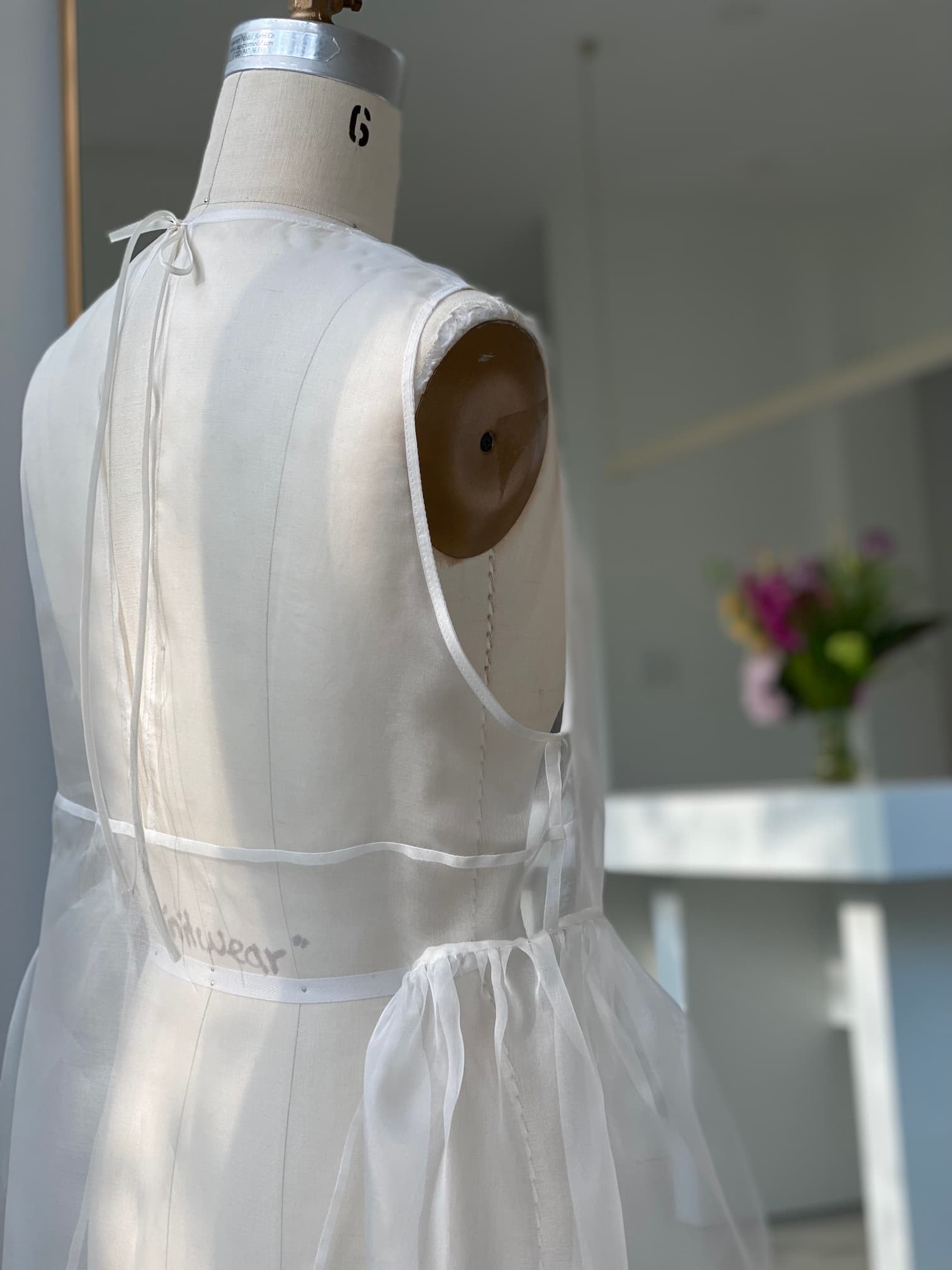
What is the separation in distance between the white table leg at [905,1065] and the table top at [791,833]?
77mm

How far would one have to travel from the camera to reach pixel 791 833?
1776mm

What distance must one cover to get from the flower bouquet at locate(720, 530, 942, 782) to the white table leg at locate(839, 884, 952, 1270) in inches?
29.8

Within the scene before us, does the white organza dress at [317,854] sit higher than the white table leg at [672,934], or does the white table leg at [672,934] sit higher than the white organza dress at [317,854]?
the white organza dress at [317,854]

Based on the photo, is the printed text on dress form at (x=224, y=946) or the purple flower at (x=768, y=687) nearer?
the printed text on dress form at (x=224, y=946)

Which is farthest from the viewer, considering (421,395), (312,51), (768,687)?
(768,687)

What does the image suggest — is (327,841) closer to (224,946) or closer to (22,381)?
(224,946)

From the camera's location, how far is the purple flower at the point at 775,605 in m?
2.61

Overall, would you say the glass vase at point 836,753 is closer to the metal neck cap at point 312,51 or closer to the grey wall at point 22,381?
the grey wall at point 22,381

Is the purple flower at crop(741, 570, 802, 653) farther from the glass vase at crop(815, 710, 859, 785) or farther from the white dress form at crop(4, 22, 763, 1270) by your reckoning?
the white dress form at crop(4, 22, 763, 1270)

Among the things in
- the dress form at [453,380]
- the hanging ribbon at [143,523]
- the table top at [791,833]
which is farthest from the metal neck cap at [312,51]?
the table top at [791,833]

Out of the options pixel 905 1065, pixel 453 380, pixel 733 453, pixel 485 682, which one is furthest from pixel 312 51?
pixel 733 453

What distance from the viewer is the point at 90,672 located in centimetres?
73

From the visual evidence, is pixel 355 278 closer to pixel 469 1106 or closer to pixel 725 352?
pixel 469 1106

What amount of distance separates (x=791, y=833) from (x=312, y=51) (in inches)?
52.3
